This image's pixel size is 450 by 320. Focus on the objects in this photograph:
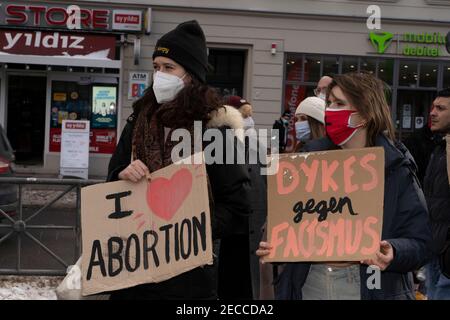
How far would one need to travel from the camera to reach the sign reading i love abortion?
2531 mm

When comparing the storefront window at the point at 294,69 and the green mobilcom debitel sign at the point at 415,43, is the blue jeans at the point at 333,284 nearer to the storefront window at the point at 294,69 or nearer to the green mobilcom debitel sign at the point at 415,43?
the storefront window at the point at 294,69

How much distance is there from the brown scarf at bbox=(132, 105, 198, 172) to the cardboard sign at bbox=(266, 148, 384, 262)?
44cm

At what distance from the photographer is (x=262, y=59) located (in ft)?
54.6

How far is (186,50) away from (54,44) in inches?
538

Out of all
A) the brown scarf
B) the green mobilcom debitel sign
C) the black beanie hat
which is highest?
the green mobilcom debitel sign

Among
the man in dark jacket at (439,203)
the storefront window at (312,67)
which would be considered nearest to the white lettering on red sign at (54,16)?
the storefront window at (312,67)

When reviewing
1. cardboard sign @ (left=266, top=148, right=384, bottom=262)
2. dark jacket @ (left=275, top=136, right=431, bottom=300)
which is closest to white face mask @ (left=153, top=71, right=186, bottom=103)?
cardboard sign @ (left=266, top=148, right=384, bottom=262)

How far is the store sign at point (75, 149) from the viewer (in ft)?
46.6

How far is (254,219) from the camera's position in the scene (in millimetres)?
3152

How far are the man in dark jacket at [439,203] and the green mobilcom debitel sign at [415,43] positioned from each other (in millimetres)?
13487

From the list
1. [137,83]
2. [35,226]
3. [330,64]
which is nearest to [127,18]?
[137,83]

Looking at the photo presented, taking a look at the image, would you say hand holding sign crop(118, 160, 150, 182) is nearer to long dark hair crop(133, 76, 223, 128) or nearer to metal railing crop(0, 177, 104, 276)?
long dark hair crop(133, 76, 223, 128)
